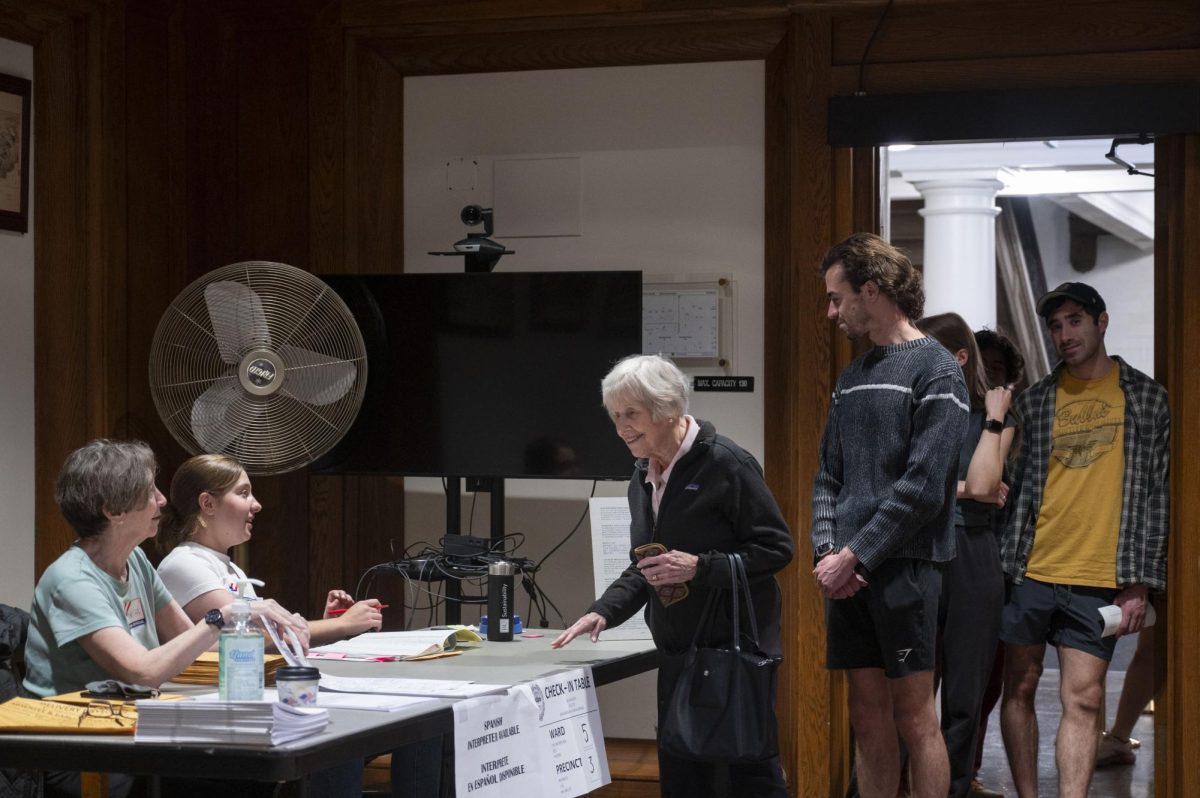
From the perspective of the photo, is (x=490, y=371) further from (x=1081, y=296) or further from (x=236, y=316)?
(x=1081, y=296)

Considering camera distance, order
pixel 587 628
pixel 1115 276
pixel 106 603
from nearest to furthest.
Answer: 1. pixel 106 603
2. pixel 587 628
3. pixel 1115 276

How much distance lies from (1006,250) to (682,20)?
7714 mm

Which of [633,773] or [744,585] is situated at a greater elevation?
[744,585]

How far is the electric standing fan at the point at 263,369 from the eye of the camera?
168 inches

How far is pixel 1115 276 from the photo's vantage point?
12.5 metres

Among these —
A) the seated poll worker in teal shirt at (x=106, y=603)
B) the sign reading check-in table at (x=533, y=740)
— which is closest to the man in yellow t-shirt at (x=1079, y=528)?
the sign reading check-in table at (x=533, y=740)

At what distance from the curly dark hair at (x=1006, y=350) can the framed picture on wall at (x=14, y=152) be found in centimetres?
298

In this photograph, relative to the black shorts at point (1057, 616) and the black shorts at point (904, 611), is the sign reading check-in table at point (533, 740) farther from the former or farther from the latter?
the black shorts at point (1057, 616)

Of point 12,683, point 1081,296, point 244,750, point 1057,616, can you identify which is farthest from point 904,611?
point 12,683

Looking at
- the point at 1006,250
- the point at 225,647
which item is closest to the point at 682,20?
the point at 225,647

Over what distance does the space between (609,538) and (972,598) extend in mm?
1048

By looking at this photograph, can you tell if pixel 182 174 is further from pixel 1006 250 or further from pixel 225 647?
pixel 1006 250

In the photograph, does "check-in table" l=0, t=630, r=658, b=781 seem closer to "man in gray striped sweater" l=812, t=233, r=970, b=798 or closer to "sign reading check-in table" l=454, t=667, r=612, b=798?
"sign reading check-in table" l=454, t=667, r=612, b=798

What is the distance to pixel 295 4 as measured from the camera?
5.09 m
